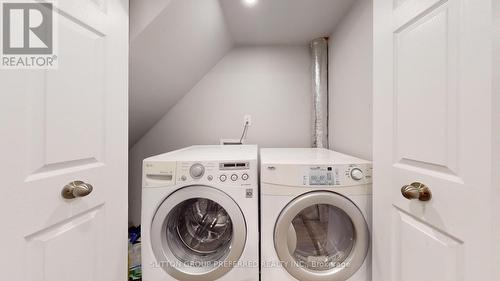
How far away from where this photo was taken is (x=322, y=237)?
4.16 feet

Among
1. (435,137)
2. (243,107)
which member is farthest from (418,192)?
(243,107)

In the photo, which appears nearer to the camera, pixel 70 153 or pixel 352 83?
pixel 70 153

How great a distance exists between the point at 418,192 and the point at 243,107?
5.70 feet

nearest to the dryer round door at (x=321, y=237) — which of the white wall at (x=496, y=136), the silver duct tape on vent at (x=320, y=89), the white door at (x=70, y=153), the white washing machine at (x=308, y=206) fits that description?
the white washing machine at (x=308, y=206)

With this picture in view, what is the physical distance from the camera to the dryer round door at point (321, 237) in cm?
113

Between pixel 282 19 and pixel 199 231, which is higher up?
pixel 282 19

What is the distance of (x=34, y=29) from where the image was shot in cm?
64

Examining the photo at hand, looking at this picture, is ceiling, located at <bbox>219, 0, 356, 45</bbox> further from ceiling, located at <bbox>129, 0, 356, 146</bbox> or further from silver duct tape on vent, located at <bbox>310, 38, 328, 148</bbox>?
silver duct tape on vent, located at <bbox>310, 38, 328, 148</bbox>

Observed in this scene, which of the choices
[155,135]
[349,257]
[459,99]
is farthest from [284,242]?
[155,135]

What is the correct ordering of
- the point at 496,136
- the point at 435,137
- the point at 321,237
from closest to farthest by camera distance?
the point at 496,136 < the point at 435,137 < the point at 321,237

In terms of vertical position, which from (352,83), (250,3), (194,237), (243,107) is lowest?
(194,237)

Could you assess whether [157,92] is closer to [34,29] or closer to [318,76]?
[34,29]

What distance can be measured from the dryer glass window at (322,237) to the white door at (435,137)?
24cm

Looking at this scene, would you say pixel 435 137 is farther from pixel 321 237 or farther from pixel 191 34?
pixel 191 34
